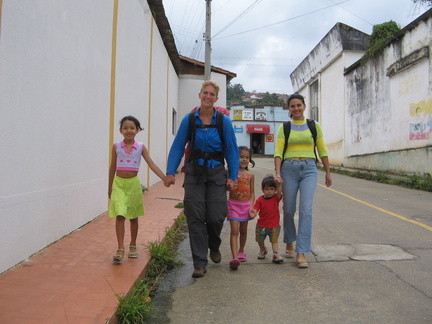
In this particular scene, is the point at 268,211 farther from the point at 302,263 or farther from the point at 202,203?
the point at 202,203

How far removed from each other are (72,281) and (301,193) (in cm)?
253

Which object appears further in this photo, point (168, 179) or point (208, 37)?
point (208, 37)

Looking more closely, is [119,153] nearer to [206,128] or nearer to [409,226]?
[206,128]

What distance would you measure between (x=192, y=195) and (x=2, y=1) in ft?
7.76

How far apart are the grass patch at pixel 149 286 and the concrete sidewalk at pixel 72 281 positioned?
71 mm

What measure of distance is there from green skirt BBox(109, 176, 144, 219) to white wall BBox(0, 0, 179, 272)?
793 mm

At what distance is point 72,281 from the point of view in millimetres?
3258

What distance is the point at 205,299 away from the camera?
3.28 m

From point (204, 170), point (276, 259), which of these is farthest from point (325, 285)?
point (204, 170)

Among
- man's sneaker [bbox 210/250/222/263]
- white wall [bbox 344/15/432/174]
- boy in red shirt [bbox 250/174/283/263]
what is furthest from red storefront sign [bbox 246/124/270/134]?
man's sneaker [bbox 210/250/222/263]

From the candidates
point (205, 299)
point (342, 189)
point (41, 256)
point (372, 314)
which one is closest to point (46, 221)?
point (41, 256)

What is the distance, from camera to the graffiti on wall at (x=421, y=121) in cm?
1201

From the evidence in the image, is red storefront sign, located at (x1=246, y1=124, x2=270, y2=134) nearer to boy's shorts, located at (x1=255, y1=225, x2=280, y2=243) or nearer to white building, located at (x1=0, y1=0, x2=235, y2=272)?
white building, located at (x1=0, y1=0, x2=235, y2=272)

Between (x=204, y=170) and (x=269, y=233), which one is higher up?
(x=204, y=170)
